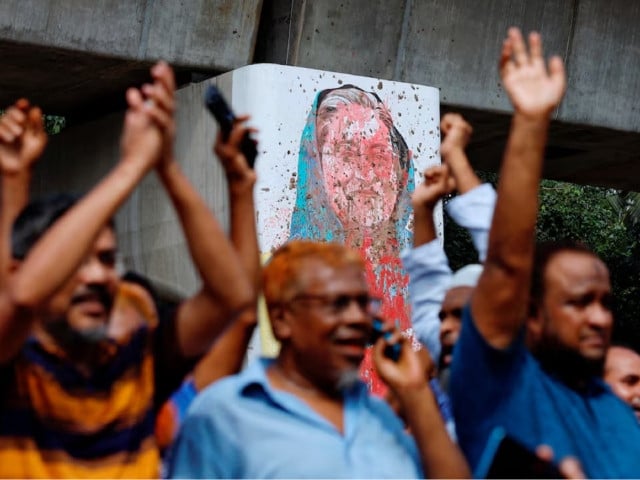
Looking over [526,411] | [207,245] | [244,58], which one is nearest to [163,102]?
[207,245]

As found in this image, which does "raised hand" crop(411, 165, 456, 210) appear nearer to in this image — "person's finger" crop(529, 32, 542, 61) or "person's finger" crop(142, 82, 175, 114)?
"person's finger" crop(529, 32, 542, 61)

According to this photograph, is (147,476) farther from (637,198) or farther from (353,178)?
(637,198)

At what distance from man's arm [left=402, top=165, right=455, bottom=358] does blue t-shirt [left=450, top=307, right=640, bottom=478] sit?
77 cm

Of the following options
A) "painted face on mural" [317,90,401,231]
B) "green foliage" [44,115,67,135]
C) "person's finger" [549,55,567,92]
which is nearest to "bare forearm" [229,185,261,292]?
"person's finger" [549,55,567,92]

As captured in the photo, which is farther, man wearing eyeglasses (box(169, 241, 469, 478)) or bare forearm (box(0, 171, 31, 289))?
man wearing eyeglasses (box(169, 241, 469, 478))


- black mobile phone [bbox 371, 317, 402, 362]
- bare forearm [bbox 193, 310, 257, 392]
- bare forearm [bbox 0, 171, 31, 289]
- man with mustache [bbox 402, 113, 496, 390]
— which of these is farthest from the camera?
man with mustache [bbox 402, 113, 496, 390]

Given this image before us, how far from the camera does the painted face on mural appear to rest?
25.1ft

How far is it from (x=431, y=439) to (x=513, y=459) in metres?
0.21

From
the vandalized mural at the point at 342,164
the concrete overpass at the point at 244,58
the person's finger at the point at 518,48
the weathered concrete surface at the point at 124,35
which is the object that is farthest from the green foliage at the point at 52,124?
the person's finger at the point at 518,48

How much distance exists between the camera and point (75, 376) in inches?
114

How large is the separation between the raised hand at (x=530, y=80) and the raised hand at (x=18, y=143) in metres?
1.14

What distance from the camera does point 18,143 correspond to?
3074 millimetres

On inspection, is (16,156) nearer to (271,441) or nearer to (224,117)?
(224,117)

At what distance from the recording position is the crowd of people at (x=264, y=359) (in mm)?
2850
